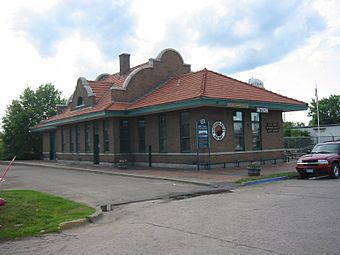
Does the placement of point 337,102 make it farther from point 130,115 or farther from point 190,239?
point 190,239

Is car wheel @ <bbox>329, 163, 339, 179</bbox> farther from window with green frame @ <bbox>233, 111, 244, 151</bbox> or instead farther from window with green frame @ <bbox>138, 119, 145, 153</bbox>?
window with green frame @ <bbox>138, 119, 145, 153</bbox>

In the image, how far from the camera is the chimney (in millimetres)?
33656

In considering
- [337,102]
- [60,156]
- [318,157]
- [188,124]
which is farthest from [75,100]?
[337,102]

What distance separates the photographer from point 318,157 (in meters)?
17.6

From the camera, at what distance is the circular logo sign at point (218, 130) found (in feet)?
74.3

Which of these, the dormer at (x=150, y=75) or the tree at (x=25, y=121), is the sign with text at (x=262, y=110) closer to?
the dormer at (x=150, y=75)

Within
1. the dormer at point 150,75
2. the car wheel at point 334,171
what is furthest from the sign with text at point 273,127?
the dormer at point 150,75

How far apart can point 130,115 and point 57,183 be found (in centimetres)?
940

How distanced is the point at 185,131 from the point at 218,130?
6.55 feet

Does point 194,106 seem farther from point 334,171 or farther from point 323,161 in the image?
point 334,171

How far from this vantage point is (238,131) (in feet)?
79.7

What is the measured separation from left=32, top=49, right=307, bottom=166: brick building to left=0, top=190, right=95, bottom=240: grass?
1087cm

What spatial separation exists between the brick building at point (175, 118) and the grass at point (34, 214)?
35.7 ft

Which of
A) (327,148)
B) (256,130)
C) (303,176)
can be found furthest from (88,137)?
(327,148)
